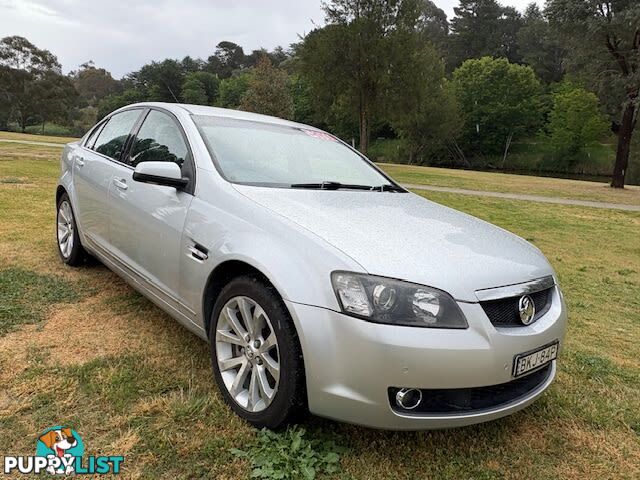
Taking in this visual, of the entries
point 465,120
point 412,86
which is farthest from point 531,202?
point 465,120

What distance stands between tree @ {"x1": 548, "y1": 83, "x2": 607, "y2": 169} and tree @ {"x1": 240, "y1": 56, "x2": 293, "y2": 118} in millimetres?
29480

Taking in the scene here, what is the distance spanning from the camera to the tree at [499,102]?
53.2m

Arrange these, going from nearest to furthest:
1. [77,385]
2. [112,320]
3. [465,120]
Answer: [77,385]
[112,320]
[465,120]

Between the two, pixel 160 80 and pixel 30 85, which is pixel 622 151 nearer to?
pixel 30 85

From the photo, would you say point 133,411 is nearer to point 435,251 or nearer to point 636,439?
point 435,251

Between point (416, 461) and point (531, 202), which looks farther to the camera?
point (531, 202)

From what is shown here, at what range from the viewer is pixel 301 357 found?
2031 millimetres

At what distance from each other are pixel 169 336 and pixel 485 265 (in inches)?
82.1

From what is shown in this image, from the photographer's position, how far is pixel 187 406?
7.87ft

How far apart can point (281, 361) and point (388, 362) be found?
47 cm

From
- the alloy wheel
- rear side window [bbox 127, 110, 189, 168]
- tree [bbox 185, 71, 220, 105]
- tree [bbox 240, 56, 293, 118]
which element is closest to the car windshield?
rear side window [bbox 127, 110, 189, 168]

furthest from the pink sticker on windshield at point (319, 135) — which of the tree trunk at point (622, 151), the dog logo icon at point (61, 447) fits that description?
the tree trunk at point (622, 151)

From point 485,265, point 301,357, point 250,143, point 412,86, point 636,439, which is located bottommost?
point 636,439

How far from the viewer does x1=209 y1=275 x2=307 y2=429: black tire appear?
6.68 ft
